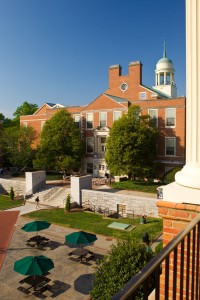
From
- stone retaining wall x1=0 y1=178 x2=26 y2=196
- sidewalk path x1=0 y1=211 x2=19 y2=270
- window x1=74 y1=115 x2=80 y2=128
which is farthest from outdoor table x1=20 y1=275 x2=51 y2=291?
window x1=74 y1=115 x2=80 y2=128

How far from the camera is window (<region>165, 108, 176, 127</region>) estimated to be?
114 feet

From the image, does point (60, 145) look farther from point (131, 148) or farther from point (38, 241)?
point (38, 241)

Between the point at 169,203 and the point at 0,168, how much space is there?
47.1 meters

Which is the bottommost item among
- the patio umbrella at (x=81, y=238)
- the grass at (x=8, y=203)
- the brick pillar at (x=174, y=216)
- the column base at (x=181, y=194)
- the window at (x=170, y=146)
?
the grass at (x=8, y=203)

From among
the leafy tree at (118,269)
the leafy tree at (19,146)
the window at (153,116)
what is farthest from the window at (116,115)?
the leafy tree at (118,269)

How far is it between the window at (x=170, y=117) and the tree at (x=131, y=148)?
250 cm

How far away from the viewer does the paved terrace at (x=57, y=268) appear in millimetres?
12453

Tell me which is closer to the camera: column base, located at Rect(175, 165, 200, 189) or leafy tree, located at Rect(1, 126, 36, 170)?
column base, located at Rect(175, 165, 200, 189)

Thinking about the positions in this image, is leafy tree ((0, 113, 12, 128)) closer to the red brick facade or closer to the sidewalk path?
the red brick facade

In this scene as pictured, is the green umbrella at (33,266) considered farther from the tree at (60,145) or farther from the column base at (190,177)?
the tree at (60,145)

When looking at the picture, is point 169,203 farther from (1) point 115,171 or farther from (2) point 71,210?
Result: (1) point 115,171

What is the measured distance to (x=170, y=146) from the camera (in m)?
35.4

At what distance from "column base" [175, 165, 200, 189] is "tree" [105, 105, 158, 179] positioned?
2713 centimetres

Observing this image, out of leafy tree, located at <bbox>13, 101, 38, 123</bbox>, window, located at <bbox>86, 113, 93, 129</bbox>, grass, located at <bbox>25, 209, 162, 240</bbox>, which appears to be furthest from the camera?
leafy tree, located at <bbox>13, 101, 38, 123</bbox>
